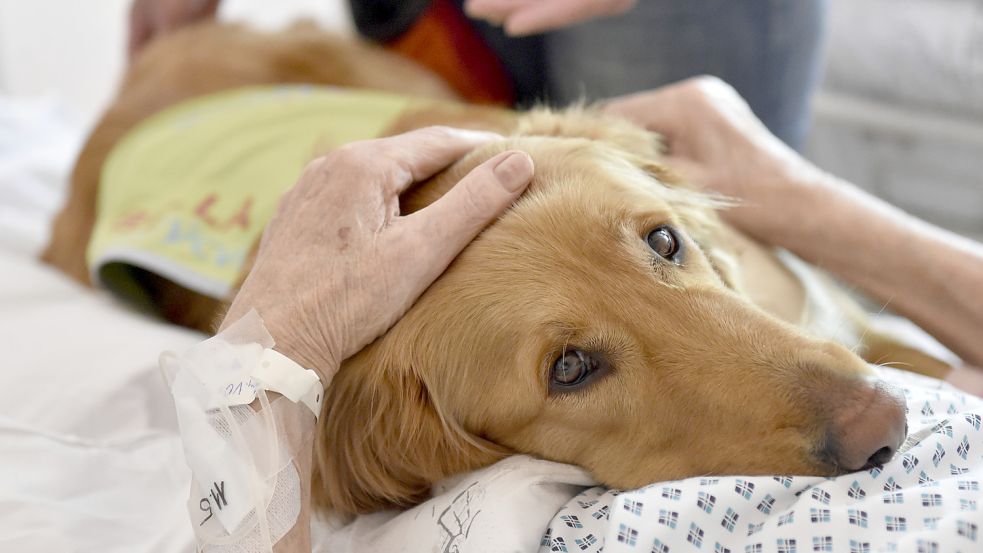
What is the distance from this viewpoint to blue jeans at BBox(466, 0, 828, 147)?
2297 millimetres

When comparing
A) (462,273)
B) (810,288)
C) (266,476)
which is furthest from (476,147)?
(810,288)

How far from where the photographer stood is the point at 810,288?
191 cm

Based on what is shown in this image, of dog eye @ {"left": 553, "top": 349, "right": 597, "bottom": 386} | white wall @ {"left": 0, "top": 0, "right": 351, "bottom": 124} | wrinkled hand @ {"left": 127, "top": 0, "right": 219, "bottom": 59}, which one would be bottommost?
white wall @ {"left": 0, "top": 0, "right": 351, "bottom": 124}

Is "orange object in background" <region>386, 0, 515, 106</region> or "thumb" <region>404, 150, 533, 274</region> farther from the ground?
"thumb" <region>404, 150, 533, 274</region>

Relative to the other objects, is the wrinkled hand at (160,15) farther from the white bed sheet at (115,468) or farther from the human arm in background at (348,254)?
the human arm in background at (348,254)

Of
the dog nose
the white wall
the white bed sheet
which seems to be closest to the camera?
the dog nose

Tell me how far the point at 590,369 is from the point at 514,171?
32 cm

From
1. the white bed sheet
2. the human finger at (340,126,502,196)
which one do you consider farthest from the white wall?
the human finger at (340,126,502,196)

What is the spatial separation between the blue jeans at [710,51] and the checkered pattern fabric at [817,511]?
1.40 meters

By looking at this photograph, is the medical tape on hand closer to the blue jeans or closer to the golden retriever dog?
the golden retriever dog

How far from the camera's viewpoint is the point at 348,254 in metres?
→ 1.27

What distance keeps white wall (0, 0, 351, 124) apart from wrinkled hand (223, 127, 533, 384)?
3.58 m

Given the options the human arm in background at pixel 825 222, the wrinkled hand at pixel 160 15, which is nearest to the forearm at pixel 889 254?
the human arm in background at pixel 825 222

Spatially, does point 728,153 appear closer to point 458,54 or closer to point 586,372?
point 586,372
